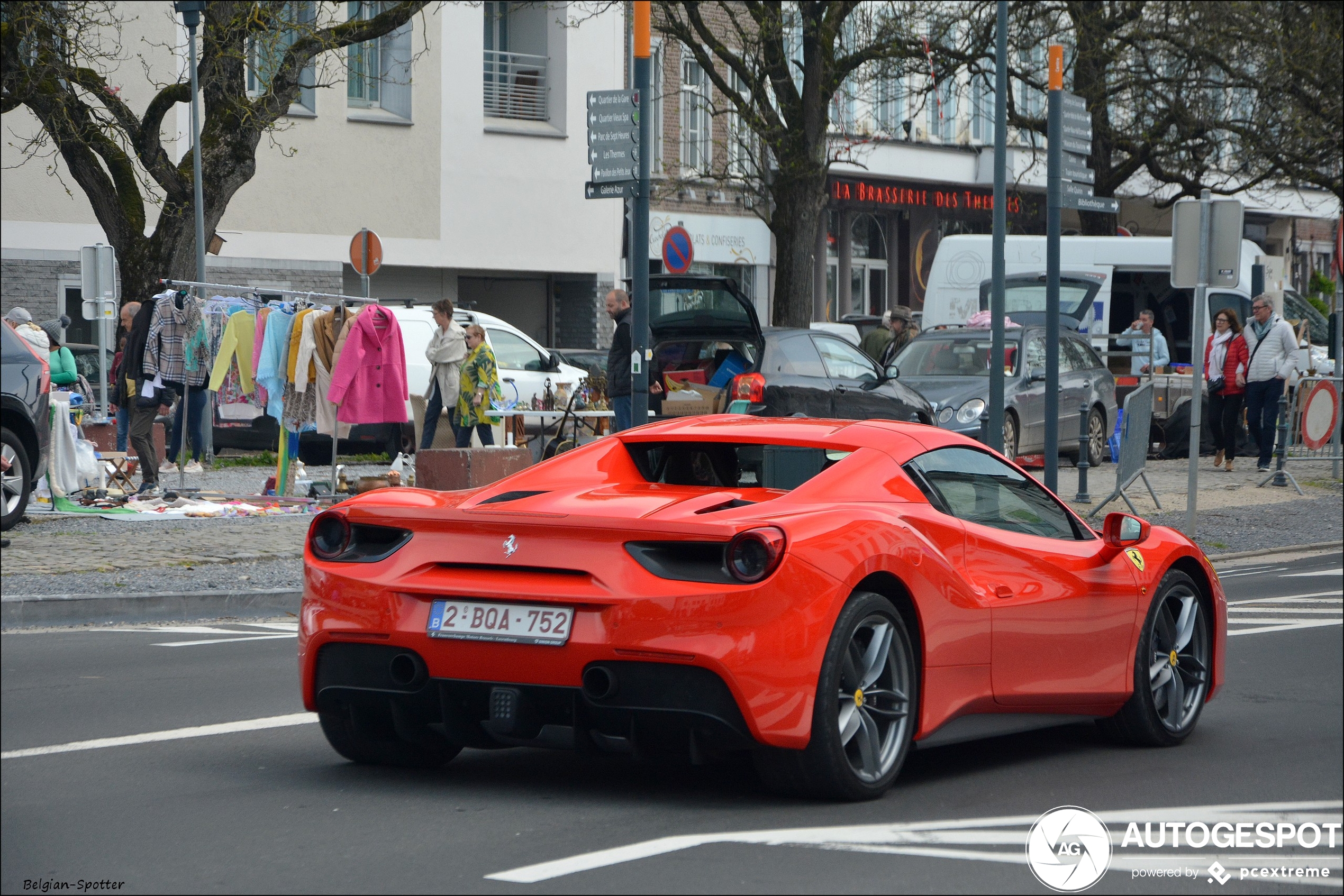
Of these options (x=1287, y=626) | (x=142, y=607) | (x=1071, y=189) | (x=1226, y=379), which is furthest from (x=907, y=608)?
(x=1226, y=379)

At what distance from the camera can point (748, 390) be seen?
61.4ft

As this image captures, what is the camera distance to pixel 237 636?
10281 mm

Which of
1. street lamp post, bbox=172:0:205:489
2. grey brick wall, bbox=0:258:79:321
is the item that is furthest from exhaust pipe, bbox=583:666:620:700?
grey brick wall, bbox=0:258:79:321

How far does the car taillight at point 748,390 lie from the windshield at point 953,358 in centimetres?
376

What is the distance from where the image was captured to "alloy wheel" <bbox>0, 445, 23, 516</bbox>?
13977 millimetres

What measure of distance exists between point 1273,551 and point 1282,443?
229 inches

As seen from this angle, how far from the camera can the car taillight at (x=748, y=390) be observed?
61.3 feet

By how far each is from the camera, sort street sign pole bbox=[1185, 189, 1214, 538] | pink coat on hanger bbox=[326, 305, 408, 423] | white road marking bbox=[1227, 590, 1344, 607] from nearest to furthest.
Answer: white road marking bbox=[1227, 590, 1344, 607]
street sign pole bbox=[1185, 189, 1214, 538]
pink coat on hanger bbox=[326, 305, 408, 423]

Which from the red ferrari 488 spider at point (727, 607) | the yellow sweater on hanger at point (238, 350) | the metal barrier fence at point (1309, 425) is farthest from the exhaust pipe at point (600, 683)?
the metal barrier fence at point (1309, 425)

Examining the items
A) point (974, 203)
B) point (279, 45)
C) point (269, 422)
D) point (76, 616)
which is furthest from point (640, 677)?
point (974, 203)

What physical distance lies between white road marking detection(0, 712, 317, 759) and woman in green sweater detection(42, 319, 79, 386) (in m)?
11.4

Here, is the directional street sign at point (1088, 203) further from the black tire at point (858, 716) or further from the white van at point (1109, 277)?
the white van at point (1109, 277)

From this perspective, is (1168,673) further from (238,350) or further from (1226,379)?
(1226,379)

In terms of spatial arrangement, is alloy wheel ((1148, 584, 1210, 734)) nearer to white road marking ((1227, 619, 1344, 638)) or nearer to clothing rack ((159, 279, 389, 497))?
white road marking ((1227, 619, 1344, 638))
